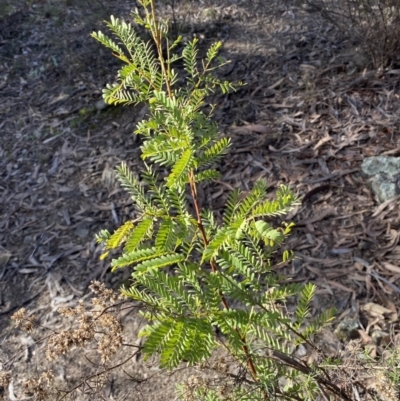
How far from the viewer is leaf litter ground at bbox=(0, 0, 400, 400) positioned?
3164 mm

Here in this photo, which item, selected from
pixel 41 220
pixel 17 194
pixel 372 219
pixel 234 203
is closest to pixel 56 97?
pixel 17 194

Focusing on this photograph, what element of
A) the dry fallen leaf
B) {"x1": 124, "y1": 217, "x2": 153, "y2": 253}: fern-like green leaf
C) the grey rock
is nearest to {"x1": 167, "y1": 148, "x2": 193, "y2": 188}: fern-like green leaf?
{"x1": 124, "y1": 217, "x2": 153, "y2": 253}: fern-like green leaf

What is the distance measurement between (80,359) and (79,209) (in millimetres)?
1348

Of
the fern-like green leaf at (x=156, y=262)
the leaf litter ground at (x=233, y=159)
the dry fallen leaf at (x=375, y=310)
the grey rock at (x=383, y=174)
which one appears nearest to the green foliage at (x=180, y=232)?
the fern-like green leaf at (x=156, y=262)

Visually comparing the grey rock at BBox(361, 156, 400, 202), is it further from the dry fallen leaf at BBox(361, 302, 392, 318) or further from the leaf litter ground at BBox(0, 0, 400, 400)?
the dry fallen leaf at BBox(361, 302, 392, 318)

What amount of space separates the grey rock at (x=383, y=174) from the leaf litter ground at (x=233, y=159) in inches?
2.9

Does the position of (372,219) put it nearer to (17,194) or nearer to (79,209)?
(79,209)

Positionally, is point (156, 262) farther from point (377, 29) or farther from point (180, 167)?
point (377, 29)

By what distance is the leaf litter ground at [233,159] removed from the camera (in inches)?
125

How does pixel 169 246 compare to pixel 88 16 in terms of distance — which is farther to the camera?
pixel 88 16

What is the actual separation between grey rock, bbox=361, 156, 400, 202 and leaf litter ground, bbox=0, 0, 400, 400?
73mm

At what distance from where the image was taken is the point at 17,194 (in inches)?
175

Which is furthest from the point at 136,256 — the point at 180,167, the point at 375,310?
the point at 375,310

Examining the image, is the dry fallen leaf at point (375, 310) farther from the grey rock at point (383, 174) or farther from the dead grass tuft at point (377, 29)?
the dead grass tuft at point (377, 29)
